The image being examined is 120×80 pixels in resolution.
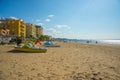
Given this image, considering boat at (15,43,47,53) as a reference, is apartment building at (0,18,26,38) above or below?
above

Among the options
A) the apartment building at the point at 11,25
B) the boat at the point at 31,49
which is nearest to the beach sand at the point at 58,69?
the boat at the point at 31,49

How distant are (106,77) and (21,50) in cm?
1150

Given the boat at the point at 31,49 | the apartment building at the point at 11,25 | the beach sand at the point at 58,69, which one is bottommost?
the beach sand at the point at 58,69

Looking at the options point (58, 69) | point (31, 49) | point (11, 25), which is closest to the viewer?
point (58, 69)

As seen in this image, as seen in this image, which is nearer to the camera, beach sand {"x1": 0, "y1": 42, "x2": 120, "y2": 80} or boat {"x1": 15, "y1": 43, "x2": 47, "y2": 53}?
beach sand {"x1": 0, "y1": 42, "x2": 120, "y2": 80}

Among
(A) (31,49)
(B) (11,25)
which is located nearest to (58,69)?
(A) (31,49)

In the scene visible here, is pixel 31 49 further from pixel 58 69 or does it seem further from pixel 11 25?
pixel 11 25

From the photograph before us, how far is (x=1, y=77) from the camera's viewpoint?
16.2 feet

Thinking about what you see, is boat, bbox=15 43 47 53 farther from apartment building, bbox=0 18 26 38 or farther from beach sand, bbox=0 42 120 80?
apartment building, bbox=0 18 26 38

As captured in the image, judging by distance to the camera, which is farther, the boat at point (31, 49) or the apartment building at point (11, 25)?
the apartment building at point (11, 25)

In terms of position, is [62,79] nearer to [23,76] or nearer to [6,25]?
[23,76]

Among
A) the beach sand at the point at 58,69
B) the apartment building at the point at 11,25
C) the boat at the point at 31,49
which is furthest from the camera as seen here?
the apartment building at the point at 11,25

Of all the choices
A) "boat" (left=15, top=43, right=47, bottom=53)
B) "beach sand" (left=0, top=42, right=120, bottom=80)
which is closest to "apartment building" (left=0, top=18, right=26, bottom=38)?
"boat" (left=15, top=43, right=47, bottom=53)

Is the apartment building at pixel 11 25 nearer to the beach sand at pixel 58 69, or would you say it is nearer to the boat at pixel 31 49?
the boat at pixel 31 49
